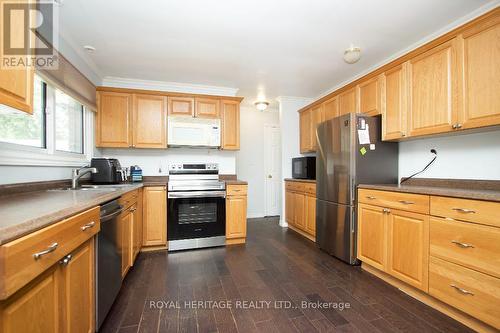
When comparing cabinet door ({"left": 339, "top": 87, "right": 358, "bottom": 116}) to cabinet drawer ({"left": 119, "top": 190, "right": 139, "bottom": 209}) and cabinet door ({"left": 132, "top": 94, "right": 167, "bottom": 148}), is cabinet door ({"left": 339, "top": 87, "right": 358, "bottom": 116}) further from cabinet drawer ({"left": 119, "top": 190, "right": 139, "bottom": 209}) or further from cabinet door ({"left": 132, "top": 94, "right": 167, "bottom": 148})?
cabinet drawer ({"left": 119, "top": 190, "right": 139, "bottom": 209})

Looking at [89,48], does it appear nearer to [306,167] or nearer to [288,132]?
[288,132]

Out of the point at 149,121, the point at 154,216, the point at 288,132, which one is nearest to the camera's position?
the point at 154,216

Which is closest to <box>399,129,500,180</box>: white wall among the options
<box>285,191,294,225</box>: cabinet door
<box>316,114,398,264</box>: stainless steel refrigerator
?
<box>316,114,398,264</box>: stainless steel refrigerator

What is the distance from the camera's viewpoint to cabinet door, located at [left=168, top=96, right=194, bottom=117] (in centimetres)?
332

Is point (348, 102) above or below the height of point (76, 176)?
above

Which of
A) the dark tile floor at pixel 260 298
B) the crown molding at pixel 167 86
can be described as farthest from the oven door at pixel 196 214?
the crown molding at pixel 167 86

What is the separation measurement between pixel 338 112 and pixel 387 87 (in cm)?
83

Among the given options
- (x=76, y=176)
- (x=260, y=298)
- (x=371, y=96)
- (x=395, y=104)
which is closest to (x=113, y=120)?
(x=76, y=176)

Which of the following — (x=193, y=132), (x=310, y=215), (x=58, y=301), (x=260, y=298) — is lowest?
(x=260, y=298)

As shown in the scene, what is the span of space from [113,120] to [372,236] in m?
3.57

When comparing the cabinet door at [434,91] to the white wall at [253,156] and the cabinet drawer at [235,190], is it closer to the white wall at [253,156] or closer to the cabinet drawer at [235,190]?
the cabinet drawer at [235,190]

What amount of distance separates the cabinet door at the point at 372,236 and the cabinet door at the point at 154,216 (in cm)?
240

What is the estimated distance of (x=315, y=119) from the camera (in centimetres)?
376

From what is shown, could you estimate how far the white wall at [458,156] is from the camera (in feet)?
6.23
